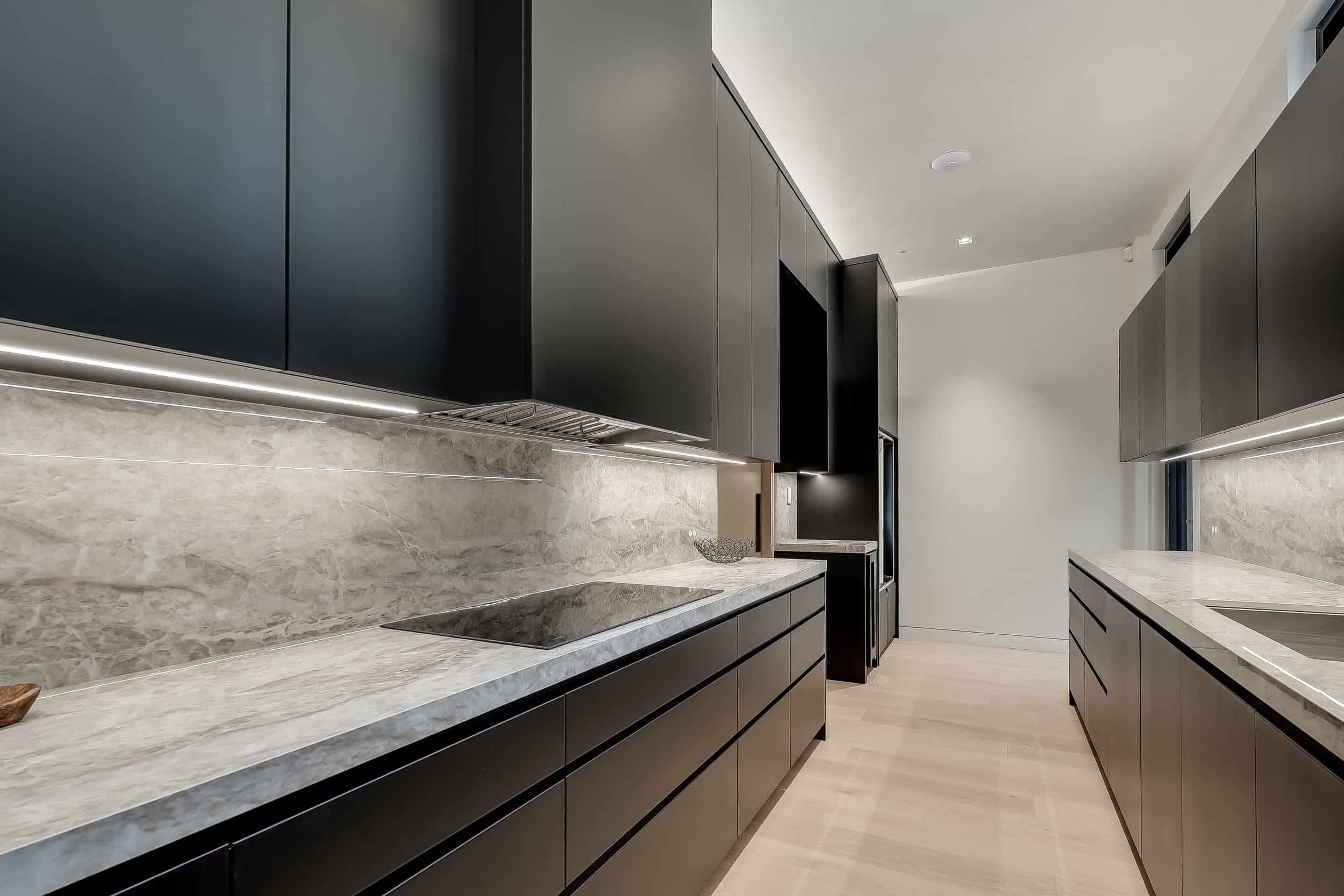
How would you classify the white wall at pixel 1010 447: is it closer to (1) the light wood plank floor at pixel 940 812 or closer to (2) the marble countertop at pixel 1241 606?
(1) the light wood plank floor at pixel 940 812

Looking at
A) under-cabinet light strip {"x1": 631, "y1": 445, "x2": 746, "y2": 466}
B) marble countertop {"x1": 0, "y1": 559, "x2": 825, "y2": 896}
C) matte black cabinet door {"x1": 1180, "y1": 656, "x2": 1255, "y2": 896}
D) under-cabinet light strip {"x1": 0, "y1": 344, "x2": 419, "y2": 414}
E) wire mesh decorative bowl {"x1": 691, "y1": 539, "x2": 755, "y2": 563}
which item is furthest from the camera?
wire mesh decorative bowl {"x1": 691, "y1": 539, "x2": 755, "y2": 563}

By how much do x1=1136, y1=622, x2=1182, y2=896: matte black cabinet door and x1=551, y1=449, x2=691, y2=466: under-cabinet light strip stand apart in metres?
1.76

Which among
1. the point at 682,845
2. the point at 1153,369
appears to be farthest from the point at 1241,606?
the point at 1153,369

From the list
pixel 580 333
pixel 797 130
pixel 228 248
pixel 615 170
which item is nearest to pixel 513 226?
pixel 580 333

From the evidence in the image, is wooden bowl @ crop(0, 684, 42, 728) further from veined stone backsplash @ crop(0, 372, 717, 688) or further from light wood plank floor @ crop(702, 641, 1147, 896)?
light wood plank floor @ crop(702, 641, 1147, 896)

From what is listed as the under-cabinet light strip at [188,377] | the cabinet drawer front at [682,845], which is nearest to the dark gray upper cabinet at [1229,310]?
the cabinet drawer front at [682,845]

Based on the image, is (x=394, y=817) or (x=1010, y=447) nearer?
(x=394, y=817)

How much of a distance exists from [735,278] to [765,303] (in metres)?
0.40

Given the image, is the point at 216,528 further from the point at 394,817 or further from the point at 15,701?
the point at 394,817

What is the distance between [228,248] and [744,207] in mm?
2259

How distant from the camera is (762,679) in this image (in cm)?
233

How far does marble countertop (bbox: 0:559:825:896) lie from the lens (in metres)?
0.61

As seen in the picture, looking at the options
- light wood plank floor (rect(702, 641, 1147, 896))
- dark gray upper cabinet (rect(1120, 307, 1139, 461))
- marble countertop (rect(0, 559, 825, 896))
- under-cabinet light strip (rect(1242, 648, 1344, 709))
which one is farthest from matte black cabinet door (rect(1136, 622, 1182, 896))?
dark gray upper cabinet (rect(1120, 307, 1139, 461))

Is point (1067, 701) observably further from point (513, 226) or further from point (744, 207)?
point (513, 226)
